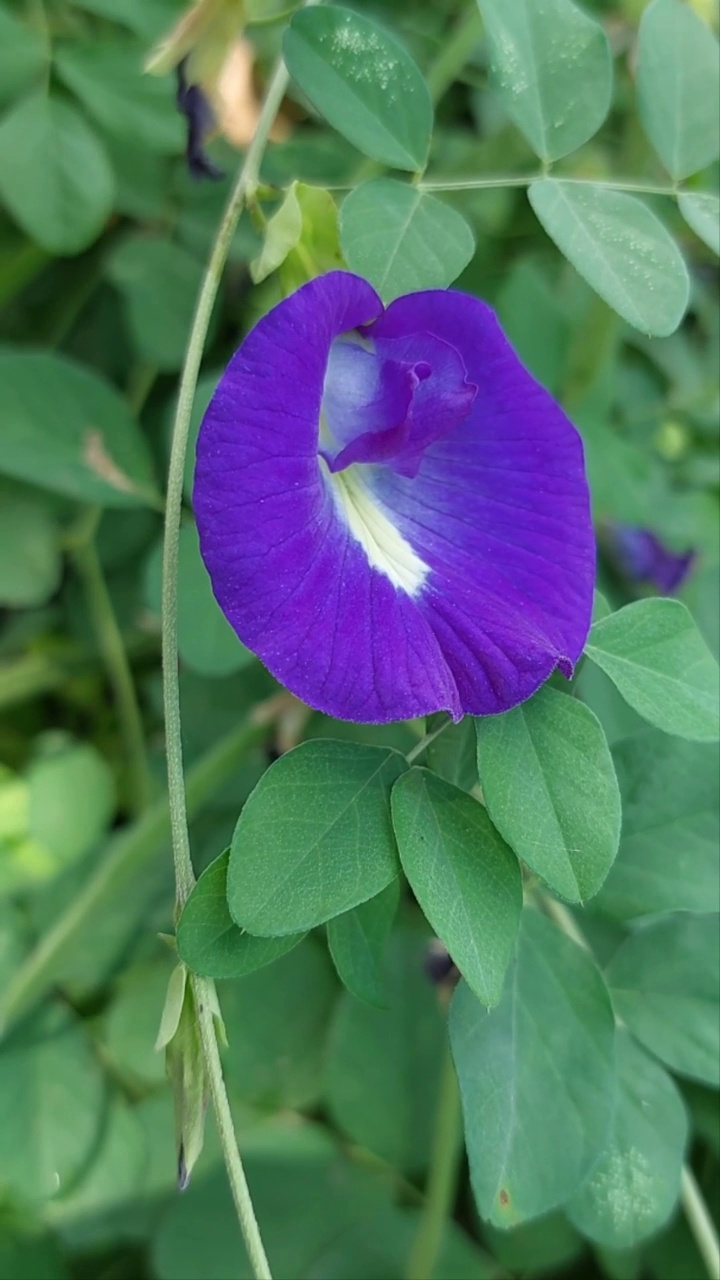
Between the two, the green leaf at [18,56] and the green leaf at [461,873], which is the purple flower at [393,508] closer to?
the green leaf at [461,873]

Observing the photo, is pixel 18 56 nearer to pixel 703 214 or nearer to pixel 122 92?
pixel 122 92

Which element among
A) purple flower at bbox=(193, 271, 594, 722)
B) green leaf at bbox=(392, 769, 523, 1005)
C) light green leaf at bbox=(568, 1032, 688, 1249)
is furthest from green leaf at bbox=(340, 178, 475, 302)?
light green leaf at bbox=(568, 1032, 688, 1249)

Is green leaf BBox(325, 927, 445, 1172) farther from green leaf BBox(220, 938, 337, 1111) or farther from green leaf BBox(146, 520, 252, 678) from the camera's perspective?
green leaf BBox(146, 520, 252, 678)

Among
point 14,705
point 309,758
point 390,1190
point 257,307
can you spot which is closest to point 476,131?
point 257,307

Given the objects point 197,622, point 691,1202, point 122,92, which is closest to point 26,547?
point 197,622

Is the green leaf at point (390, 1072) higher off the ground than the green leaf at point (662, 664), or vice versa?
the green leaf at point (662, 664)

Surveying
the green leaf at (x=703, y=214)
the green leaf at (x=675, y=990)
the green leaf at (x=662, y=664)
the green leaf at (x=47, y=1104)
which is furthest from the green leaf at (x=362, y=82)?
the green leaf at (x=47, y=1104)

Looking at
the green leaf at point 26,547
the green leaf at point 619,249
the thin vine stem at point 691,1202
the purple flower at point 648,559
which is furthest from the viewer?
the purple flower at point 648,559
